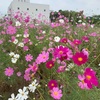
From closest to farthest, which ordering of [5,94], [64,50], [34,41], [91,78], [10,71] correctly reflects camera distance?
[91,78], [64,50], [10,71], [5,94], [34,41]

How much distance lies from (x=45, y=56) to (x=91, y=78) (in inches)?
13.9

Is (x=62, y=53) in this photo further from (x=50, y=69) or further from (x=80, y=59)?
(x=50, y=69)

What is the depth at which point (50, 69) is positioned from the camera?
91.0 inches

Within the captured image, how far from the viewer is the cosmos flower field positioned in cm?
120

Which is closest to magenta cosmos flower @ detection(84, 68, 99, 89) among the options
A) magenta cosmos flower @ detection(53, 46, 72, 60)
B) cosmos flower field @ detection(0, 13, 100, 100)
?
cosmos flower field @ detection(0, 13, 100, 100)

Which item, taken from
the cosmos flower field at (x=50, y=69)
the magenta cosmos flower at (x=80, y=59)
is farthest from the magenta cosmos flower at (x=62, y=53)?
the magenta cosmos flower at (x=80, y=59)

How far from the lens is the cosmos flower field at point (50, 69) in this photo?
1204 mm

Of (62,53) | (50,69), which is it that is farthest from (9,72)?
(62,53)

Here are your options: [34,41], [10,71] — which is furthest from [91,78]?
[34,41]

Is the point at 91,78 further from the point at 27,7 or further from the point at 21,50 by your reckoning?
the point at 27,7

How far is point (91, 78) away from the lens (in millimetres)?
1066

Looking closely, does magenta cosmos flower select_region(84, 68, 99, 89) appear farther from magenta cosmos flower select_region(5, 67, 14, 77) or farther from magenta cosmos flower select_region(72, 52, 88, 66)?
magenta cosmos flower select_region(5, 67, 14, 77)

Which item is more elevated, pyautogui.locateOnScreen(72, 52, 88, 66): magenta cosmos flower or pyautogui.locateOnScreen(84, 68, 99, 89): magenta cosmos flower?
pyautogui.locateOnScreen(72, 52, 88, 66): magenta cosmos flower

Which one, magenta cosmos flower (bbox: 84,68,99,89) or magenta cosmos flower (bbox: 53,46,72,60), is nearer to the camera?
magenta cosmos flower (bbox: 84,68,99,89)
